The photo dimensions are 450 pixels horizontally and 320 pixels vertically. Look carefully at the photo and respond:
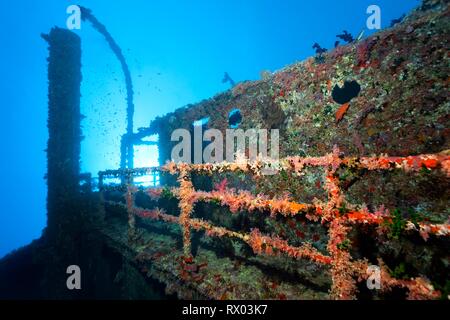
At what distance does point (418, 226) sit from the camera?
62.9 inches

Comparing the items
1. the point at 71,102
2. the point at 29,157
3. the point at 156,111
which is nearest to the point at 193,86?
the point at 156,111

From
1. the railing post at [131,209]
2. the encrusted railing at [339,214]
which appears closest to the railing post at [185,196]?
the encrusted railing at [339,214]

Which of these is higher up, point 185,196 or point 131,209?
point 185,196

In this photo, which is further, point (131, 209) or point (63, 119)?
point (63, 119)

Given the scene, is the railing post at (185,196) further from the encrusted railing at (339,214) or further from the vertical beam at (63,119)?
the vertical beam at (63,119)

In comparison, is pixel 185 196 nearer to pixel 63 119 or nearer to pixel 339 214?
pixel 339 214

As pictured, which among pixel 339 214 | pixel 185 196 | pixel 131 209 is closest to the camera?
pixel 339 214

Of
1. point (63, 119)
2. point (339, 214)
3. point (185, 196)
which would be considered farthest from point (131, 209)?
point (63, 119)

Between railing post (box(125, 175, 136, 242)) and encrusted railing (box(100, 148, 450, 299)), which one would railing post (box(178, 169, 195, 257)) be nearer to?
encrusted railing (box(100, 148, 450, 299))

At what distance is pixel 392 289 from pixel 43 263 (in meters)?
8.68

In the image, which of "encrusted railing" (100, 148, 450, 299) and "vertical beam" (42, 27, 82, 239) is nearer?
"encrusted railing" (100, 148, 450, 299)

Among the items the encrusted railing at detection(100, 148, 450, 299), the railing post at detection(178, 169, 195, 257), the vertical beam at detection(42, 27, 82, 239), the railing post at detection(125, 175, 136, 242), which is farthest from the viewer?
the vertical beam at detection(42, 27, 82, 239)

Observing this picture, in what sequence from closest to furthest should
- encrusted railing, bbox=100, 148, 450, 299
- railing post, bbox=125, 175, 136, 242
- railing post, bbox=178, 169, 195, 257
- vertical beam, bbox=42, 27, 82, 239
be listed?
encrusted railing, bbox=100, 148, 450, 299, railing post, bbox=178, 169, 195, 257, railing post, bbox=125, 175, 136, 242, vertical beam, bbox=42, 27, 82, 239

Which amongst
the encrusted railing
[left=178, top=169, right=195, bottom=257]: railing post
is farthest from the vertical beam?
the encrusted railing
